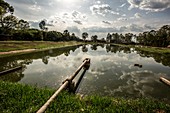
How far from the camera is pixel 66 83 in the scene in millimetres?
9164

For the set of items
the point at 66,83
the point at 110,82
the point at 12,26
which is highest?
the point at 12,26

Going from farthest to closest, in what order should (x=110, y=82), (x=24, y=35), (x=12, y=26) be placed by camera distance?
1. (x=24, y=35)
2. (x=12, y=26)
3. (x=110, y=82)

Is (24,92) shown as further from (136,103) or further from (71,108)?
(136,103)

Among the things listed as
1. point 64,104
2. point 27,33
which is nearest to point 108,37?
point 27,33

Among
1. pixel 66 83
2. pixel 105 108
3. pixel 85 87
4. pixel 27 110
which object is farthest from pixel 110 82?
pixel 27 110

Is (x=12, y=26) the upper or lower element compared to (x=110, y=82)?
upper

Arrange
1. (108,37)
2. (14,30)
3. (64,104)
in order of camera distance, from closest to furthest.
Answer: (64,104), (14,30), (108,37)

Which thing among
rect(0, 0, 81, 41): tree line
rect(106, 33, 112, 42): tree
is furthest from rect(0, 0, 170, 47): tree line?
rect(106, 33, 112, 42): tree

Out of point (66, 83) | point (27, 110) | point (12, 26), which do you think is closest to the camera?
point (27, 110)

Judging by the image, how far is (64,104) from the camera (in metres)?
7.00

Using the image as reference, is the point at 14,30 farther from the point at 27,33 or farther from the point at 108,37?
the point at 108,37

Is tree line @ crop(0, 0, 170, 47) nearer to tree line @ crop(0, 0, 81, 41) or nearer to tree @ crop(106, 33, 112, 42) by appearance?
tree line @ crop(0, 0, 81, 41)

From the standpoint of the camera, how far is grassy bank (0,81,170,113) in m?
6.56

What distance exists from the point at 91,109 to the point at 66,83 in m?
2.89
